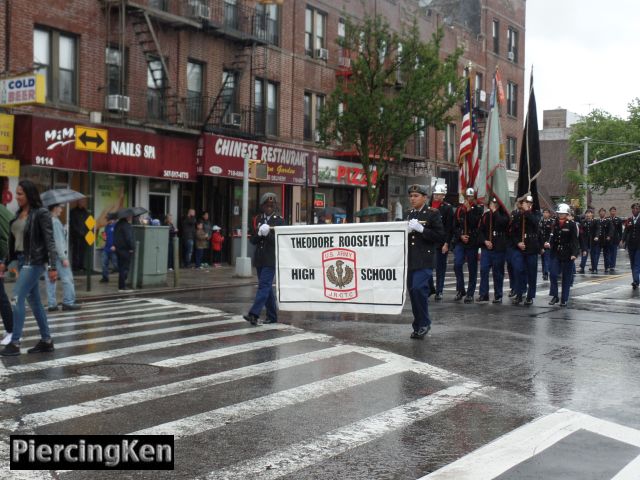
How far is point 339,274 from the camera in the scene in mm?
11602

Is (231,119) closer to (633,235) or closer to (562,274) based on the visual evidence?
(633,235)

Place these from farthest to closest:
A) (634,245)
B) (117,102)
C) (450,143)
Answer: (450,143) → (117,102) → (634,245)

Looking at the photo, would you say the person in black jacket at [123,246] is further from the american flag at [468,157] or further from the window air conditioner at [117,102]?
the american flag at [468,157]

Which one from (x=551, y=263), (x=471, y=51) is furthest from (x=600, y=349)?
(x=471, y=51)

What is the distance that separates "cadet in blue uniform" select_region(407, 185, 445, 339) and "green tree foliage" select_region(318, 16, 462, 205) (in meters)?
18.3

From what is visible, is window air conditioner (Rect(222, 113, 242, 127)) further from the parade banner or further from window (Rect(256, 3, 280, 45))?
the parade banner

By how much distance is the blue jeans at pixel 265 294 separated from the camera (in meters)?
11.6

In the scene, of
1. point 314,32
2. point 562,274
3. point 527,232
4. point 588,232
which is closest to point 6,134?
point 527,232

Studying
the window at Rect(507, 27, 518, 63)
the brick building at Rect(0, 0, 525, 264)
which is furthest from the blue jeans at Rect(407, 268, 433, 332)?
the window at Rect(507, 27, 518, 63)

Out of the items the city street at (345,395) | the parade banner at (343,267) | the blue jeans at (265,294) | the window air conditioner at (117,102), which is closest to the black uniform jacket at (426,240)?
the parade banner at (343,267)

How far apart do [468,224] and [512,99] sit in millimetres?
34747

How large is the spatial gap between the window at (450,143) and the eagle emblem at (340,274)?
1222 inches

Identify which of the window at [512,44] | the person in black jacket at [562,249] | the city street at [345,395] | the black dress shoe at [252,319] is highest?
the window at [512,44]

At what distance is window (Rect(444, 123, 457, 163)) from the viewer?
4175 cm
